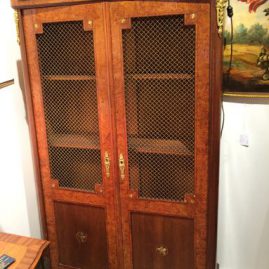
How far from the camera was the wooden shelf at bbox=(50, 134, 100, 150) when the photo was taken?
185 centimetres

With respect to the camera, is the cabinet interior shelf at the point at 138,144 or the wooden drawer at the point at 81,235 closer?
the cabinet interior shelf at the point at 138,144

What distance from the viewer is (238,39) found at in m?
1.73

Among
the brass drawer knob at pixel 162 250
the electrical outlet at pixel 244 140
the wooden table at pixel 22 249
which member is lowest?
the brass drawer knob at pixel 162 250

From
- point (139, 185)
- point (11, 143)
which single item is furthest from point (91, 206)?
point (11, 143)

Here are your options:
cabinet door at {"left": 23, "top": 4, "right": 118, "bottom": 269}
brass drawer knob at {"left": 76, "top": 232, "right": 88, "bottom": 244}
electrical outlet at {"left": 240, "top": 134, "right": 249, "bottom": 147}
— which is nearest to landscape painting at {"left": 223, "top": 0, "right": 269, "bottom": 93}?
electrical outlet at {"left": 240, "top": 134, "right": 249, "bottom": 147}

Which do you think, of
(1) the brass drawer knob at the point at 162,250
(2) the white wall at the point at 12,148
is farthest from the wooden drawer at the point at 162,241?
(2) the white wall at the point at 12,148

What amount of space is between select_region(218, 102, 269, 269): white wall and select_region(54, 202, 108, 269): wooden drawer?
763 mm

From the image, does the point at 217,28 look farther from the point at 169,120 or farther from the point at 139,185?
the point at 139,185

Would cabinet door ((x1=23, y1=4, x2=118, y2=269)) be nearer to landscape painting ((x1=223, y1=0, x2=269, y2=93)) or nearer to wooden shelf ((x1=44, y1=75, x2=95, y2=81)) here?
wooden shelf ((x1=44, y1=75, x2=95, y2=81))

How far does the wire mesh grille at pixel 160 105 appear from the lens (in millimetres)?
1582

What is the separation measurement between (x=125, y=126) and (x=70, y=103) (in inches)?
14.5

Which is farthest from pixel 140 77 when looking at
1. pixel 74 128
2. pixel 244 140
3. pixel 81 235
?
pixel 81 235

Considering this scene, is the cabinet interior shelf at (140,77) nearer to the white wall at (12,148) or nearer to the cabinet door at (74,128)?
the cabinet door at (74,128)

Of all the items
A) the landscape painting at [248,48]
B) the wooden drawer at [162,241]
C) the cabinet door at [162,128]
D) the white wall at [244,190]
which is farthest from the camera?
the white wall at [244,190]
